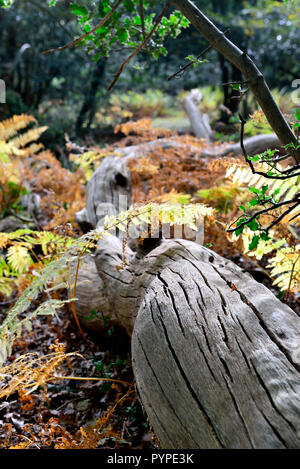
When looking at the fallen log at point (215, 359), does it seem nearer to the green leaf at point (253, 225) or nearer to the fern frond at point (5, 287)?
the green leaf at point (253, 225)

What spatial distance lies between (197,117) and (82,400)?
579 centimetres

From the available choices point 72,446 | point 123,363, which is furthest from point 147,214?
point 72,446

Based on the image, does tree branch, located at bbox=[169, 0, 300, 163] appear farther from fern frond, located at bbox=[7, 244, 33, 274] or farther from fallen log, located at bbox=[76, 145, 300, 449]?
fern frond, located at bbox=[7, 244, 33, 274]

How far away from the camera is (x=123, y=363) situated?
2547 mm

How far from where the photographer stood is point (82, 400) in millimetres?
2381

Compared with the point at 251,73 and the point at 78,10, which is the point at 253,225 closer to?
the point at 251,73

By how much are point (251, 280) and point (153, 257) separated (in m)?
0.70

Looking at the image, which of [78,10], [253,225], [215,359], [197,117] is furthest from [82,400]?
[197,117]

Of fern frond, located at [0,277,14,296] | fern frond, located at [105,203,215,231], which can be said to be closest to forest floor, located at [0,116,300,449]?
fern frond, located at [0,277,14,296]

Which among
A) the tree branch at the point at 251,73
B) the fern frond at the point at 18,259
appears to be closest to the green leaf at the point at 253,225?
the tree branch at the point at 251,73

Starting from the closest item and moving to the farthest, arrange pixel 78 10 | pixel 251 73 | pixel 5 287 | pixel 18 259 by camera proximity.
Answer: pixel 251 73
pixel 78 10
pixel 18 259
pixel 5 287

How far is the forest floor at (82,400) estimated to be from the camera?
1.91m

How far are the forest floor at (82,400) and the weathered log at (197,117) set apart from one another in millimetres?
3591
